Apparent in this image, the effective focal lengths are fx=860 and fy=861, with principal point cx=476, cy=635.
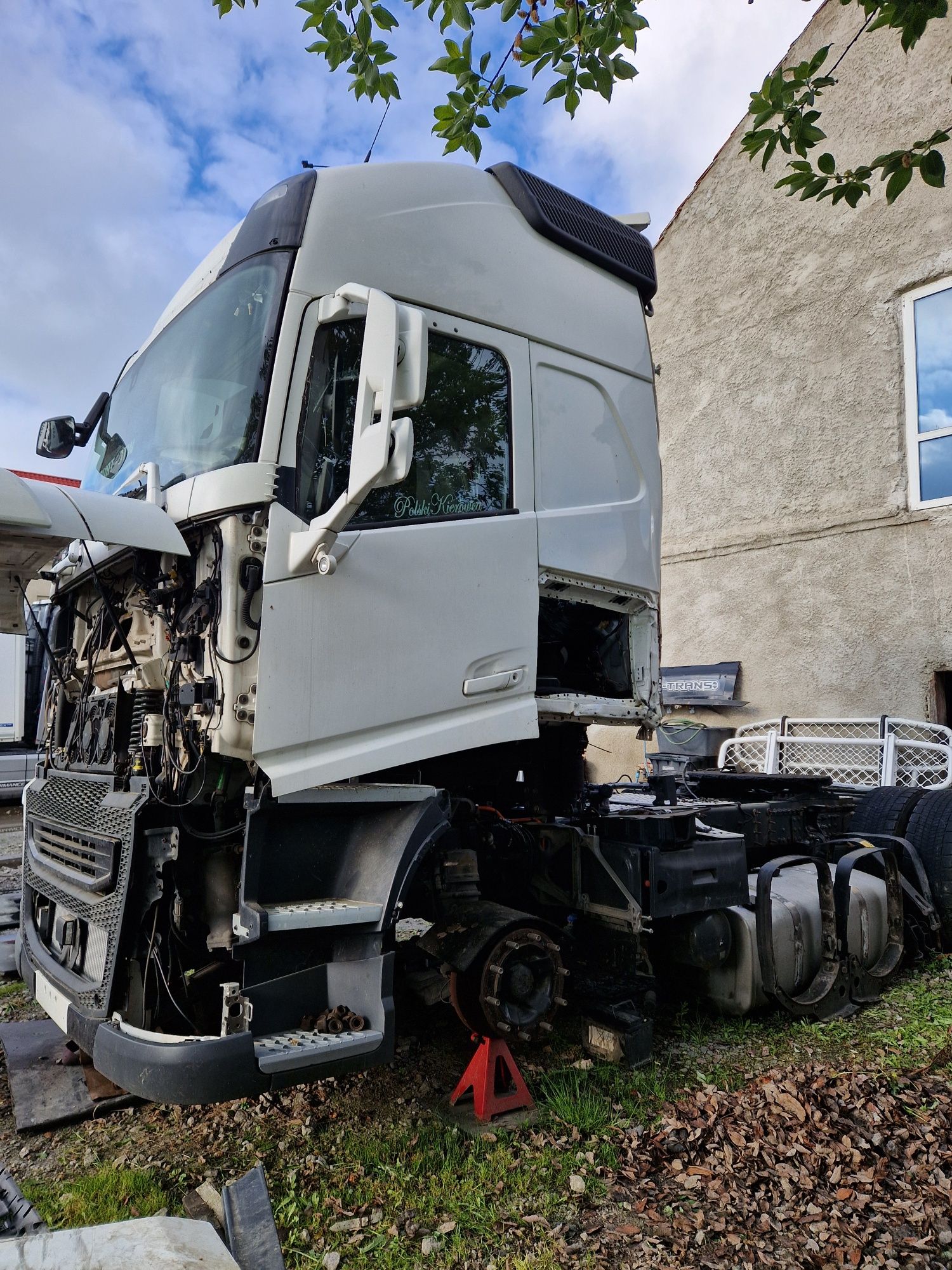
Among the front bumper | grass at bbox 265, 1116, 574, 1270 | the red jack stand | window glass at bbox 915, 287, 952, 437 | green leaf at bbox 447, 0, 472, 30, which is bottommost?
grass at bbox 265, 1116, 574, 1270

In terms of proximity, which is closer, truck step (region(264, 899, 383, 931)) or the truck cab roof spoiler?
the truck cab roof spoiler

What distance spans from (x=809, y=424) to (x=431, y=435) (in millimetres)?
7116

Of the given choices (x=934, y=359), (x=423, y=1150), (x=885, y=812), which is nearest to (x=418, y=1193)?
(x=423, y=1150)

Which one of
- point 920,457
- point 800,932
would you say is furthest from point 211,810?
point 920,457

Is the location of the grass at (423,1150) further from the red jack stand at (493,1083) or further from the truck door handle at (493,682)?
the truck door handle at (493,682)

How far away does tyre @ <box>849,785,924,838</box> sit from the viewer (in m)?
5.68

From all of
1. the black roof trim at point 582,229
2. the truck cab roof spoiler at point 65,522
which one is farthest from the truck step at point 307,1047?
the black roof trim at point 582,229

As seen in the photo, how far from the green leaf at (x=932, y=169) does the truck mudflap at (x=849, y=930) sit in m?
3.01

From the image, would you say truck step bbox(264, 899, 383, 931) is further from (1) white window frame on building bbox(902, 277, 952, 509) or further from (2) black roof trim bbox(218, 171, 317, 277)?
(1) white window frame on building bbox(902, 277, 952, 509)

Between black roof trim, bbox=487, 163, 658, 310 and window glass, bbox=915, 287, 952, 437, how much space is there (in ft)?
16.5

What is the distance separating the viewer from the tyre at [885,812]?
18.6ft

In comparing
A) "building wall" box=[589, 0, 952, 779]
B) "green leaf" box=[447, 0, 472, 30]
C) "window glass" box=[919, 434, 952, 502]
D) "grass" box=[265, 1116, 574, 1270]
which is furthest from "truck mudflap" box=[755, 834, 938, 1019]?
"window glass" box=[919, 434, 952, 502]

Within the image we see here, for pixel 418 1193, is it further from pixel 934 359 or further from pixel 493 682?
pixel 934 359

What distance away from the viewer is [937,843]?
5398 millimetres
